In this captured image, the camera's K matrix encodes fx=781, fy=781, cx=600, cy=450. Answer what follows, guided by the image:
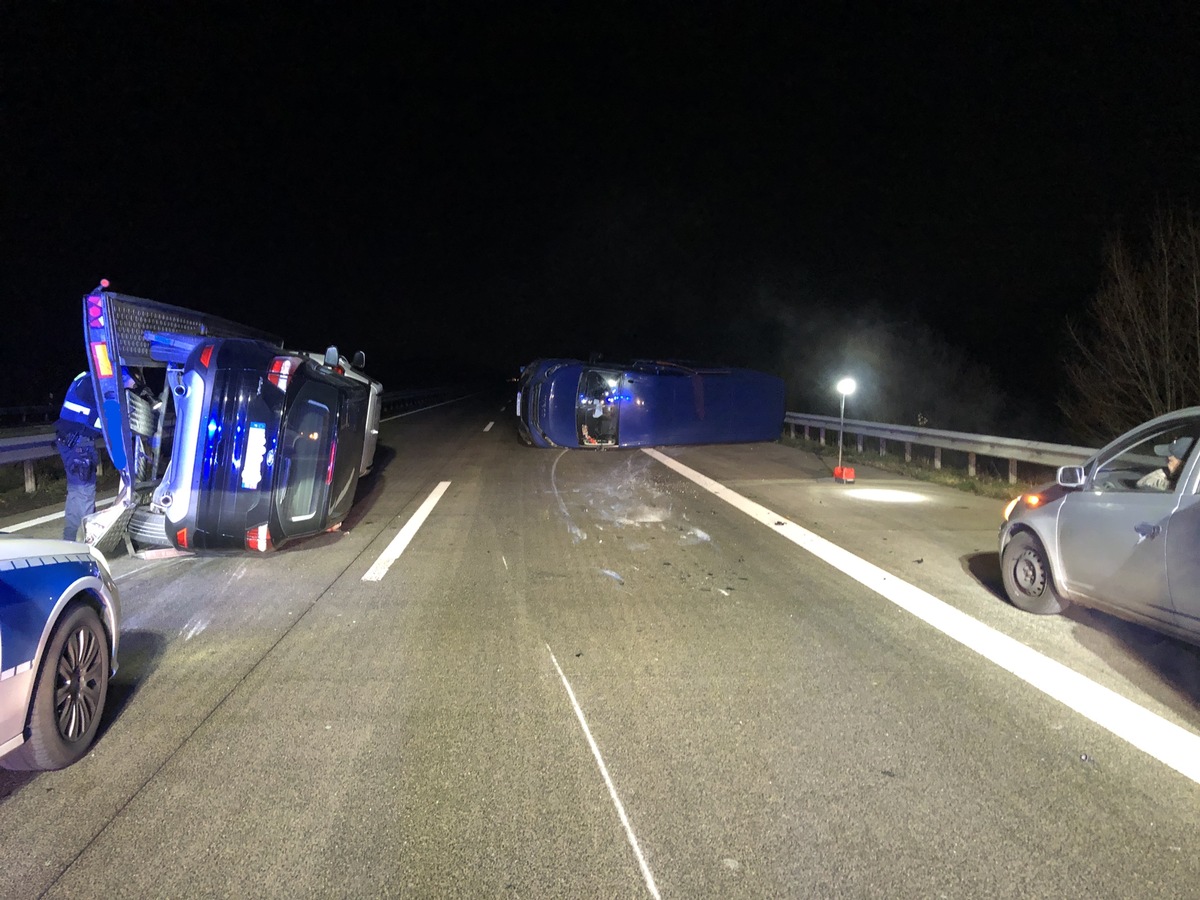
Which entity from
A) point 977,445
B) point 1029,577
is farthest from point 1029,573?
point 977,445

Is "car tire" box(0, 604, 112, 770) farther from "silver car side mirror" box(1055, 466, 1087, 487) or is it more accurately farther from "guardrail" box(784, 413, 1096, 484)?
"guardrail" box(784, 413, 1096, 484)

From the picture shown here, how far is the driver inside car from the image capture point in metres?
4.89

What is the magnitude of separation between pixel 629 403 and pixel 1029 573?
12.5 meters

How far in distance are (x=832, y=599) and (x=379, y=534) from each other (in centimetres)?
516

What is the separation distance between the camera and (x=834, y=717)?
4.22 metres

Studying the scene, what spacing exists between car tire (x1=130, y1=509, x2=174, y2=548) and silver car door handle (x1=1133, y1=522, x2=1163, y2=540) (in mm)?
7185

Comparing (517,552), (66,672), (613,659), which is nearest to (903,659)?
(613,659)

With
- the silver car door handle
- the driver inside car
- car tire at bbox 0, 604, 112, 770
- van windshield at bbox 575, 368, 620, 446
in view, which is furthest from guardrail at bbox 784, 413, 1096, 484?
car tire at bbox 0, 604, 112, 770

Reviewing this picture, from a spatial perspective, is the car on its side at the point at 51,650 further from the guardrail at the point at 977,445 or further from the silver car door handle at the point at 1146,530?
the guardrail at the point at 977,445

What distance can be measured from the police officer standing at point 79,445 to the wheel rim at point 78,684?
3.93m

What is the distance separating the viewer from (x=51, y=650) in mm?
3488

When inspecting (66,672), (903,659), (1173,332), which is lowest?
(903,659)

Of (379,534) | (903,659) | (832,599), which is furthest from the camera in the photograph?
(379,534)

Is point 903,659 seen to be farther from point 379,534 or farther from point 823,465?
point 823,465
